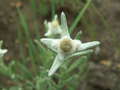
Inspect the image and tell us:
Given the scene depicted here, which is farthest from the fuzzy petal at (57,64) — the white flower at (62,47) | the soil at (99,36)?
the soil at (99,36)

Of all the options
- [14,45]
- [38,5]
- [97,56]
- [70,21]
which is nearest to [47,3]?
[38,5]

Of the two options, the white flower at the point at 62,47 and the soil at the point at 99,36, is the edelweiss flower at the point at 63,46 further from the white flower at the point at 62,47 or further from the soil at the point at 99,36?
the soil at the point at 99,36

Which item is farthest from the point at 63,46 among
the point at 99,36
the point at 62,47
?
the point at 99,36

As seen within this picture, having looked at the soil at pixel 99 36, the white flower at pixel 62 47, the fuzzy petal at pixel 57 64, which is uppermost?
the white flower at pixel 62 47

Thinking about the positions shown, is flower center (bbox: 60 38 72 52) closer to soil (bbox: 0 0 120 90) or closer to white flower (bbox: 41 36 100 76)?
white flower (bbox: 41 36 100 76)

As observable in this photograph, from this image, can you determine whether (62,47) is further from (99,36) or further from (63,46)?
(99,36)

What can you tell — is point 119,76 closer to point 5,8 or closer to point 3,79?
point 3,79

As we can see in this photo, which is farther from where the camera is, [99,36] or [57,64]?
[99,36]
